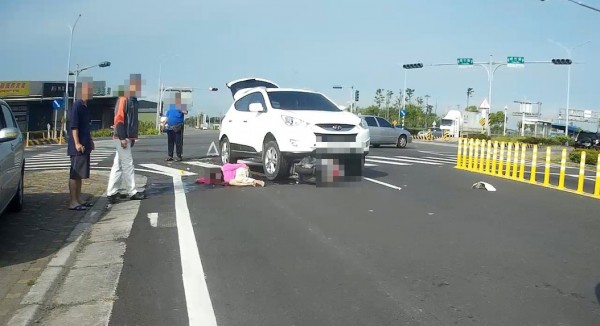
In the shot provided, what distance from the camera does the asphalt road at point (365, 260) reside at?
176 inches

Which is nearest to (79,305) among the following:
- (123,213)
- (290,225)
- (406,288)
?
(406,288)

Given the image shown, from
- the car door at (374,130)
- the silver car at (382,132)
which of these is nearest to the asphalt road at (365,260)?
the car door at (374,130)

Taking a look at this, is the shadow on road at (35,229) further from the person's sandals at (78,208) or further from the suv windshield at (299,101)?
the suv windshield at (299,101)

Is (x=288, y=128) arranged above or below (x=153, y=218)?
above

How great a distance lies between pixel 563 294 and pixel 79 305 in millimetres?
4041

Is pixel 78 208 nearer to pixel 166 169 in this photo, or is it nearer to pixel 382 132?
pixel 166 169

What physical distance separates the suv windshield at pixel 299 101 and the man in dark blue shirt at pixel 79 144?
3983 mm

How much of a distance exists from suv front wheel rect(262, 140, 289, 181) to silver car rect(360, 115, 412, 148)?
56.9 ft

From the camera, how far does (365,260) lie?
5.86 meters

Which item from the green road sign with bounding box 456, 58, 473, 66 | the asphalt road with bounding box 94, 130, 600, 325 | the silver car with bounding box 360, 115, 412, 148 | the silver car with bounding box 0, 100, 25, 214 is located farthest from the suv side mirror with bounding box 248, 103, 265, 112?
the green road sign with bounding box 456, 58, 473, 66

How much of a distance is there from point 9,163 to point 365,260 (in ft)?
14.3

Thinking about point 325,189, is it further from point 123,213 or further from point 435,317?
Result: point 435,317

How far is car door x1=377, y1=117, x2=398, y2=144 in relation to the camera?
29109 mm

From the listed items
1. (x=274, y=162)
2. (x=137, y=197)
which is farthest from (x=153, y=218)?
(x=274, y=162)
